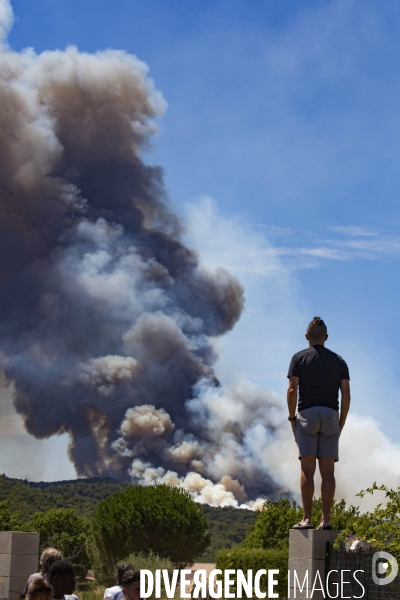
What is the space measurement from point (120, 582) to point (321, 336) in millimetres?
2861

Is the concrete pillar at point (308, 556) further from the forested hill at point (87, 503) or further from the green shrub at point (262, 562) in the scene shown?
the forested hill at point (87, 503)

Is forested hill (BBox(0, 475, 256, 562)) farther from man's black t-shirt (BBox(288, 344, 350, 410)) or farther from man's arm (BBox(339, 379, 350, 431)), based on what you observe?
man's black t-shirt (BBox(288, 344, 350, 410))

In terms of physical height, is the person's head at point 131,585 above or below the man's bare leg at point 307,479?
below

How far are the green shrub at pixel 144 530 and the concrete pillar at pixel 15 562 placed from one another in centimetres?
2702

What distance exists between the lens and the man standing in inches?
274

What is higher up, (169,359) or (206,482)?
(169,359)

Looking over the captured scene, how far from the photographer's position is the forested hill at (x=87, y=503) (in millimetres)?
70750

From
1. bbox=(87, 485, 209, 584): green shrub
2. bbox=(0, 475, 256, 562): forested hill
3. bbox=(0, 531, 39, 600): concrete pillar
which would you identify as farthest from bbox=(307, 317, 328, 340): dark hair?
bbox=(0, 475, 256, 562): forested hill

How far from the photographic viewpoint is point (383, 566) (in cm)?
654

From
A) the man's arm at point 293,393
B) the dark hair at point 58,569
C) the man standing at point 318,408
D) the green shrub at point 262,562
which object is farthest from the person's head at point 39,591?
the green shrub at point 262,562

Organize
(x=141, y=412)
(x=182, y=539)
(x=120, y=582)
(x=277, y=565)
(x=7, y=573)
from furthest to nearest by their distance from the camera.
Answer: (x=141, y=412), (x=182, y=539), (x=277, y=565), (x=7, y=573), (x=120, y=582)

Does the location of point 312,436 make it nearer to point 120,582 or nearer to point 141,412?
point 120,582

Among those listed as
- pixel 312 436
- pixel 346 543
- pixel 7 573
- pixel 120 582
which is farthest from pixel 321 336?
pixel 7 573

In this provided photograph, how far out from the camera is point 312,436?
7.01 m
